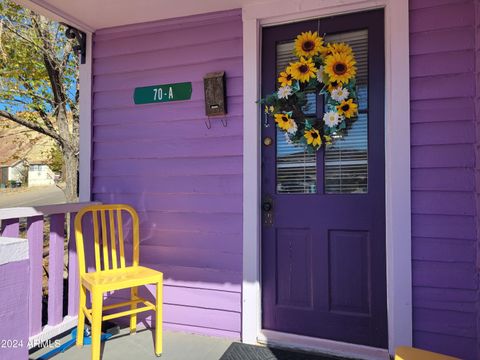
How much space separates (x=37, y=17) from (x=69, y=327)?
3.53 m

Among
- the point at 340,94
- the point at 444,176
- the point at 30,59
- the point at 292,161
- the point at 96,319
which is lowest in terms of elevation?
the point at 96,319

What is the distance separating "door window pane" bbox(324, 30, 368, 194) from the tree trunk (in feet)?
11.2

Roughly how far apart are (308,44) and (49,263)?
2169mm

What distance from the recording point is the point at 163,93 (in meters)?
2.43

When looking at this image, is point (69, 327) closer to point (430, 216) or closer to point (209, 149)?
point (209, 149)

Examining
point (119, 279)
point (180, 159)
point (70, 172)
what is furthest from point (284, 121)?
point (70, 172)

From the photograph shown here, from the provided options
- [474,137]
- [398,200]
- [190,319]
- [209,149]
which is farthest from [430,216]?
[190,319]

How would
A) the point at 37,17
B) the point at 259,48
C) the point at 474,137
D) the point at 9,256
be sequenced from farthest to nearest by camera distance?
the point at 37,17 → the point at 259,48 → the point at 474,137 → the point at 9,256

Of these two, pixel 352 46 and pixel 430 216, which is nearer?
pixel 430 216

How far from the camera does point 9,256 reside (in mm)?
792

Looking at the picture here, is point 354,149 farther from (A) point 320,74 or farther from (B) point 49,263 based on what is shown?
(B) point 49,263

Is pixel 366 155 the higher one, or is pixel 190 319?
pixel 366 155

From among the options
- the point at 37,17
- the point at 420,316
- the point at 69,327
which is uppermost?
the point at 37,17

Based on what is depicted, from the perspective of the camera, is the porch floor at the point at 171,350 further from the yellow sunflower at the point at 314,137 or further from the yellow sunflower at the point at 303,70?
the yellow sunflower at the point at 303,70
